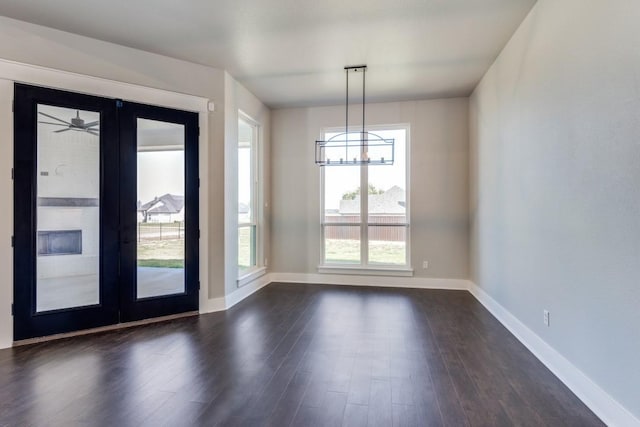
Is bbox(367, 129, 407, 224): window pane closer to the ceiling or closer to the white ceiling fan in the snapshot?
the ceiling

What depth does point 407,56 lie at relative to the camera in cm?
377

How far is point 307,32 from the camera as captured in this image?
3.26m

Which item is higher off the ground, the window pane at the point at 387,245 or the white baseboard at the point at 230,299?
the window pane at the point at 387,245

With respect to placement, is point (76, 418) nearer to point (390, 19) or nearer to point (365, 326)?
point (365, 326)

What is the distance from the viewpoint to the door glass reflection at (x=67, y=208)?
3203 millimetres

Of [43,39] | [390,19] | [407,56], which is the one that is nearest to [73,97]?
[43,39]

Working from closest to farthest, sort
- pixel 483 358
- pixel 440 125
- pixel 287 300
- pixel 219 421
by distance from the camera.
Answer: pixel 219 421 → pixel 483 358 → pixel 287 300 → pixel 440 125

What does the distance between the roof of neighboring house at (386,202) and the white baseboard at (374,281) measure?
3.71ft

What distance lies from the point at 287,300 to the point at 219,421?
2669 mm

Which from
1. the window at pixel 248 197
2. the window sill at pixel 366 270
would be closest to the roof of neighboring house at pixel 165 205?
the window at pixel 248 197

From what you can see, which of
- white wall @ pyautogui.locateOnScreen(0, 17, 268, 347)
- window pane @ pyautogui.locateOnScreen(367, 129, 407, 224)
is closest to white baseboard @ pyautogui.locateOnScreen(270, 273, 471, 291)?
window pane @ pyautogui.locateOnScreen(367, 129, 407, 224)

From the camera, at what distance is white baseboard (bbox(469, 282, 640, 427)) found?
6.15ft

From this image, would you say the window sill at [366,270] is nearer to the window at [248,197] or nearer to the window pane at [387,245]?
the window pane at [387,245]

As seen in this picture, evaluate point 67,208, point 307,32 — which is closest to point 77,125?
point 67,208
